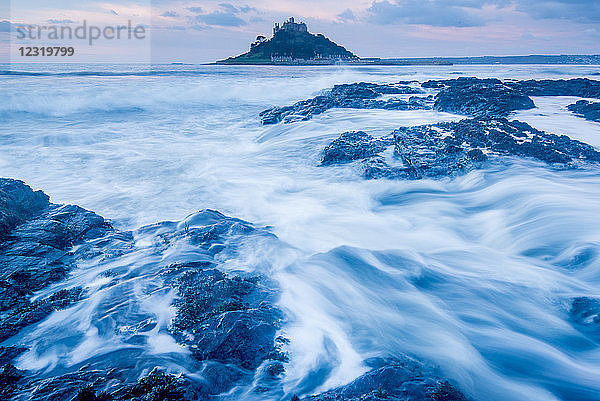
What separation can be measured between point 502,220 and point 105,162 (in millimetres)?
9202

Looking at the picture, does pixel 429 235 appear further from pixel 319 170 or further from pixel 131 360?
pixel 131 360

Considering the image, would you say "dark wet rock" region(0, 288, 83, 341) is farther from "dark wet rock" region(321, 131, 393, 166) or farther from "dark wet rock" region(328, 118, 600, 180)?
"dark wet rock" region(321, 131, 393, 166)

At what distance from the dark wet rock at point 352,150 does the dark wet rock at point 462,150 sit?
1.0 inches

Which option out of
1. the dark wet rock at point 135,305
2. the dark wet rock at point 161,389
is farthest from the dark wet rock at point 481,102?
the dark wet rock at point 161,389

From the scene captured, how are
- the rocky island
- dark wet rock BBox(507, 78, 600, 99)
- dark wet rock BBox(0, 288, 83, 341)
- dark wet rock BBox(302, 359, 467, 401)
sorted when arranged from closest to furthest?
dark wet rock BBox(302, 359, 467, 401) → dark wet rock BBox(0, 288, 83, 341) → dark wet rock BBox(507, 78, 600, 99) → the rocky island

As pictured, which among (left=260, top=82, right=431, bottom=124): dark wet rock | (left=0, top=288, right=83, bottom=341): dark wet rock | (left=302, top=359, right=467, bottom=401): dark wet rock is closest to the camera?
(left=302, top=359, right=467, bottom=401): dark wet rock

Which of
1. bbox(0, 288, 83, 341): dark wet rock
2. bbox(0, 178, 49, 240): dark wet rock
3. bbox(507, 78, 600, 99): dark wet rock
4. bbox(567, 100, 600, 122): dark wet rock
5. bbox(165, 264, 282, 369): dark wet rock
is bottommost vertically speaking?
bbox(0, 288, 83, 341): dark wet rock

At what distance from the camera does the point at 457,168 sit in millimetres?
7527

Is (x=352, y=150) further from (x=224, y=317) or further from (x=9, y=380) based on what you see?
(x=9, y=380)

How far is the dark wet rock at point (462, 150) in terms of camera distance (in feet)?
24.7

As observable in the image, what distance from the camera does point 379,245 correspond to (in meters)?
5.24

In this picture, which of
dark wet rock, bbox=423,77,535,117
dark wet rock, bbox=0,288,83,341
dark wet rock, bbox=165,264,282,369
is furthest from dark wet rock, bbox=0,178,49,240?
dark wet rock, bbox=423,77,535,117

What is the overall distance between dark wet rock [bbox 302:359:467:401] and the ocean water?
0.32 m

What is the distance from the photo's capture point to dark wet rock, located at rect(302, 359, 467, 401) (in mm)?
2426
